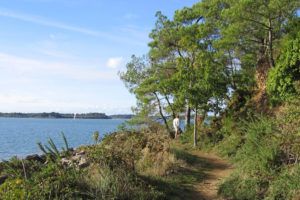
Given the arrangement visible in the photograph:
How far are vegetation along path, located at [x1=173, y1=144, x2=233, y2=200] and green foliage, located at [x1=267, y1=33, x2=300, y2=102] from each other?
3.86 m

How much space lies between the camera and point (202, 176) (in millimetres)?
15992

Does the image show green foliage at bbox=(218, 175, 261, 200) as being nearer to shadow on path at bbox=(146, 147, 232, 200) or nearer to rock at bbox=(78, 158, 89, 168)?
shadow on path at bbox=(146, 147, 232, 200)

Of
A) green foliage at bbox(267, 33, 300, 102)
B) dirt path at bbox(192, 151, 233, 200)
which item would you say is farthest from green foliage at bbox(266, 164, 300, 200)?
green foliage at bbox(267, 33, 300, 102)

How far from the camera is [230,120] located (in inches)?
950

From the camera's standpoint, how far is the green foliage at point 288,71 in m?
18.7

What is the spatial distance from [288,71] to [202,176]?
633cm

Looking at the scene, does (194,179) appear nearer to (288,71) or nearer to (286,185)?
(286,185)

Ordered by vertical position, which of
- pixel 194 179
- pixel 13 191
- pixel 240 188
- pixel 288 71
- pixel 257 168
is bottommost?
pixel 194 179

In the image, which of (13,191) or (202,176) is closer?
(13,191)

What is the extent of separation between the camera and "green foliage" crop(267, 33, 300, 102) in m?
18.7

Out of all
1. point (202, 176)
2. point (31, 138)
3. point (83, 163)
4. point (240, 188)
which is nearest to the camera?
point (240, 188)

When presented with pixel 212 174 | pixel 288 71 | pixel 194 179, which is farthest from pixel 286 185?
pixel 288 71

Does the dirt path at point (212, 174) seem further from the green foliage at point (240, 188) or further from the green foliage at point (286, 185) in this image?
the green foliage at point (286, 185)

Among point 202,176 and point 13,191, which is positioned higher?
point 13,191
